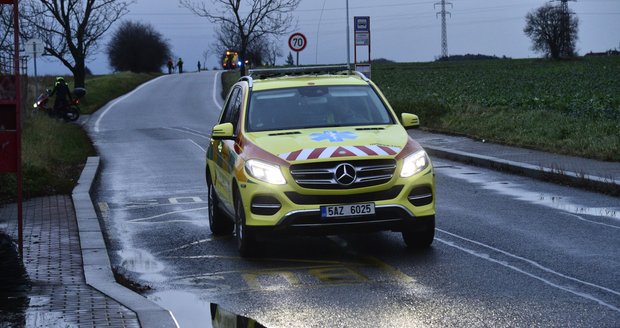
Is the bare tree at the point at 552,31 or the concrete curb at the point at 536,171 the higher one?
the bare tree at the point at 552,31

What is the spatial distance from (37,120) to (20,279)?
24.4 m

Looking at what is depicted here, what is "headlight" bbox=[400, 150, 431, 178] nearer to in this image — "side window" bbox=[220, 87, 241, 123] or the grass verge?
"side window" bbox=[220, 87, 241, 123]

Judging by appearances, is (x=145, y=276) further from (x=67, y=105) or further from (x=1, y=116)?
(x=67, y=105)

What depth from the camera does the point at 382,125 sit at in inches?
470

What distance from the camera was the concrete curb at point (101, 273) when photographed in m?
7.74

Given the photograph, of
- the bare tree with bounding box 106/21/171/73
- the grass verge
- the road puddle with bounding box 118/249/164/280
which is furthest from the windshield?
the bare tree with bounding box 106/21/171/73

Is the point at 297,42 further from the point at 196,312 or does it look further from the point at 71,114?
the point at 196,312

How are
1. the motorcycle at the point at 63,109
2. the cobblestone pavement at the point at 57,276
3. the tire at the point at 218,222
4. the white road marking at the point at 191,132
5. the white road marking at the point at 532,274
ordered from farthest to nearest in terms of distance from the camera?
1. the motorcycle at the point at 63,109
2. the white road marking at the point at 191,132
3. the tire at the point at 218,222
4. the white road marking at the point at 532,274
5. the cobblestone pavement at the point at 57,276

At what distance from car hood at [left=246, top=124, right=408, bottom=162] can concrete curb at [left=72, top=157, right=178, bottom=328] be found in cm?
189

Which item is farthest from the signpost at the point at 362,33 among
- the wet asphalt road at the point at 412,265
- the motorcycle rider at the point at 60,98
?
the wet asphalt road at the point at 412,265

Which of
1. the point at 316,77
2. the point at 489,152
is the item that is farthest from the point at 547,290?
the point at 489,152

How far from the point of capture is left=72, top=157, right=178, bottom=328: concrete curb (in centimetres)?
774

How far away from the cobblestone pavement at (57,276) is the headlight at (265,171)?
181 cm

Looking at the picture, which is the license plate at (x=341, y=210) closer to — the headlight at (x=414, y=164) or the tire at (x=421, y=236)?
the headlight at (x=414, y=164)
